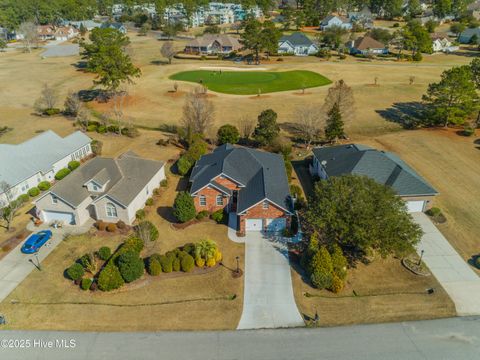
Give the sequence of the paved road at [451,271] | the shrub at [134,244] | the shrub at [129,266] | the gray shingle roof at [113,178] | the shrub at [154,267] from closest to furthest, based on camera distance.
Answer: the paved road at [451,271] < the shrub at [129,266] < the shrub at [154,267] < the shrub at [134,244] < the gray shingle roof at [113,178]

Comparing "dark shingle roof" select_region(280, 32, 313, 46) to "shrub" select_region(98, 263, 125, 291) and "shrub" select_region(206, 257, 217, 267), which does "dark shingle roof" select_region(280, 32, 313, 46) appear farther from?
"shrub" select_region(98, 263, 125, 291)

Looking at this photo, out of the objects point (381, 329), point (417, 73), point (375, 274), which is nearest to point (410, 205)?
point (375, 274)

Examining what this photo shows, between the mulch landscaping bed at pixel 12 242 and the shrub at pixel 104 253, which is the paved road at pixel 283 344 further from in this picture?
the mulch landscaping bed at pixel 12 242

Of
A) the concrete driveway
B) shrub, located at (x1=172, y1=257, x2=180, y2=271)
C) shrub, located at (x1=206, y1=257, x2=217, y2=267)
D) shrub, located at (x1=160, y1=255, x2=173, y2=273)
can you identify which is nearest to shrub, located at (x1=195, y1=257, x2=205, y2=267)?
shrub, located at (x1=206, y1=257, x2=217, y2=267)

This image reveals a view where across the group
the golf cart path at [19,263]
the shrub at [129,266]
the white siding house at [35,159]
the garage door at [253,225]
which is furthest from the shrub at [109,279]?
the white siding house at [35,159]

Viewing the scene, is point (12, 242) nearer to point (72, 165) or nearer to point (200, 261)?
point (72, 165)

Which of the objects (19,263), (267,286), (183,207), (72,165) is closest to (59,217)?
(19,263)
